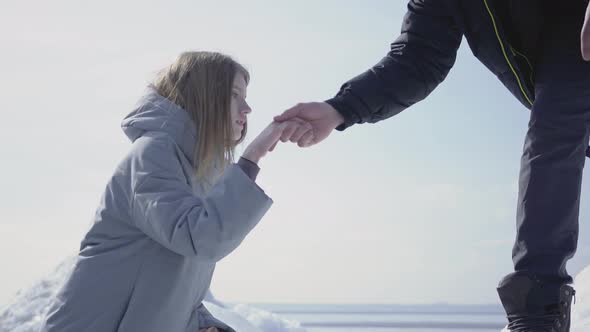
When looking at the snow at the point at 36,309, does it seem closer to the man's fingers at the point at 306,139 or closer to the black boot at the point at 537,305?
the man's fingers at the point at 306,139

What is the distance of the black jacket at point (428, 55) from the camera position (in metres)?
1.67

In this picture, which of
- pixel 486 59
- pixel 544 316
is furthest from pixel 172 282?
pixel 486 59

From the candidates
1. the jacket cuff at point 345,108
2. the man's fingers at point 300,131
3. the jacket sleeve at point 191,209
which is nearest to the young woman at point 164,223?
the jacket sleeve at point 191,209

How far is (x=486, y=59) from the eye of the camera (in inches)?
69.0

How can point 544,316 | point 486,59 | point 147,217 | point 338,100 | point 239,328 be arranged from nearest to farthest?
point 544,316 < point 147,217 < point 486,59 < point 338,100 < point 239,328

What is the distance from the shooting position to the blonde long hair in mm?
1640

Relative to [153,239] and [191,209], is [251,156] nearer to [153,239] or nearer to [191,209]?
[191,209]

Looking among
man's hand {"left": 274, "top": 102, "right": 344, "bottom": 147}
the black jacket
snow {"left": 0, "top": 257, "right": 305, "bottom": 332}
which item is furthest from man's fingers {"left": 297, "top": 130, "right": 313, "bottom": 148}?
snow {"left": 0, "top": 257, "right": 305, "bottom": 332}

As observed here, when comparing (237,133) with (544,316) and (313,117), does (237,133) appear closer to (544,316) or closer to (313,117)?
(313,117)

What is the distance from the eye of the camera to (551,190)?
4.38 ft

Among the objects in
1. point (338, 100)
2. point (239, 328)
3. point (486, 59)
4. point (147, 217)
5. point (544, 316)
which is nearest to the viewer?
point (544, 316)

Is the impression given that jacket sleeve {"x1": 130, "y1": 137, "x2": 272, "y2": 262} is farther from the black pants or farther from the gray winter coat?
the black pants

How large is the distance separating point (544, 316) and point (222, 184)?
0.73m

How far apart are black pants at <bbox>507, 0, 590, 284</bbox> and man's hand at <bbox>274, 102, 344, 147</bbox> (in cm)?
59
